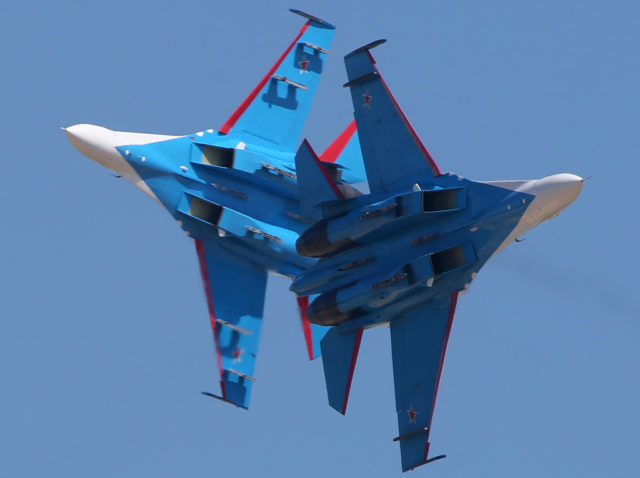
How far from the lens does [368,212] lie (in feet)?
127

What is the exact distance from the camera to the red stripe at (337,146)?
4516 centimetres

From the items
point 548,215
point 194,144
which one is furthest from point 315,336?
point 548,215

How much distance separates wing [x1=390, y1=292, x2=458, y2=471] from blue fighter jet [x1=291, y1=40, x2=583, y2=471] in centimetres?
2

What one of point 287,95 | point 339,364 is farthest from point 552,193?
point 287,95

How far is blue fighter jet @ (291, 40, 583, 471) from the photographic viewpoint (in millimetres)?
38219

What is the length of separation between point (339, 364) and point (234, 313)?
5090 millimetres

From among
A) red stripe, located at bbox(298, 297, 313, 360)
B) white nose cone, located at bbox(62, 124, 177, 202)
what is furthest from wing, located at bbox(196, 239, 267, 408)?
white nose cone, located at bbox(62, 124, 177, 202)

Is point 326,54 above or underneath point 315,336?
above

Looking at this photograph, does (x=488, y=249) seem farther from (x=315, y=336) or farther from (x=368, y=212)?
(x=315, y=336)

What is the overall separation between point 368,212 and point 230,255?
7.27 metres

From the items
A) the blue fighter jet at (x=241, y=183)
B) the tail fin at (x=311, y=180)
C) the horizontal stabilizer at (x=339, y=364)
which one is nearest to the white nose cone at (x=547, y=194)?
the tail fin at (x=311, y=180)

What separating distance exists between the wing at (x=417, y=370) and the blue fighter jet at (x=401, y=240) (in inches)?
0.9

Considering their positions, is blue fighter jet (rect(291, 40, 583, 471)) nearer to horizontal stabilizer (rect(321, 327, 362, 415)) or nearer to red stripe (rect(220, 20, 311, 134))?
horizontal stabilizer (rect(321, 327, 362, 415))

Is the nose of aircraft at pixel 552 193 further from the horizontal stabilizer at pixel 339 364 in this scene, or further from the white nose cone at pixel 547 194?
the horizontal stabilizer at pixel 339 364
